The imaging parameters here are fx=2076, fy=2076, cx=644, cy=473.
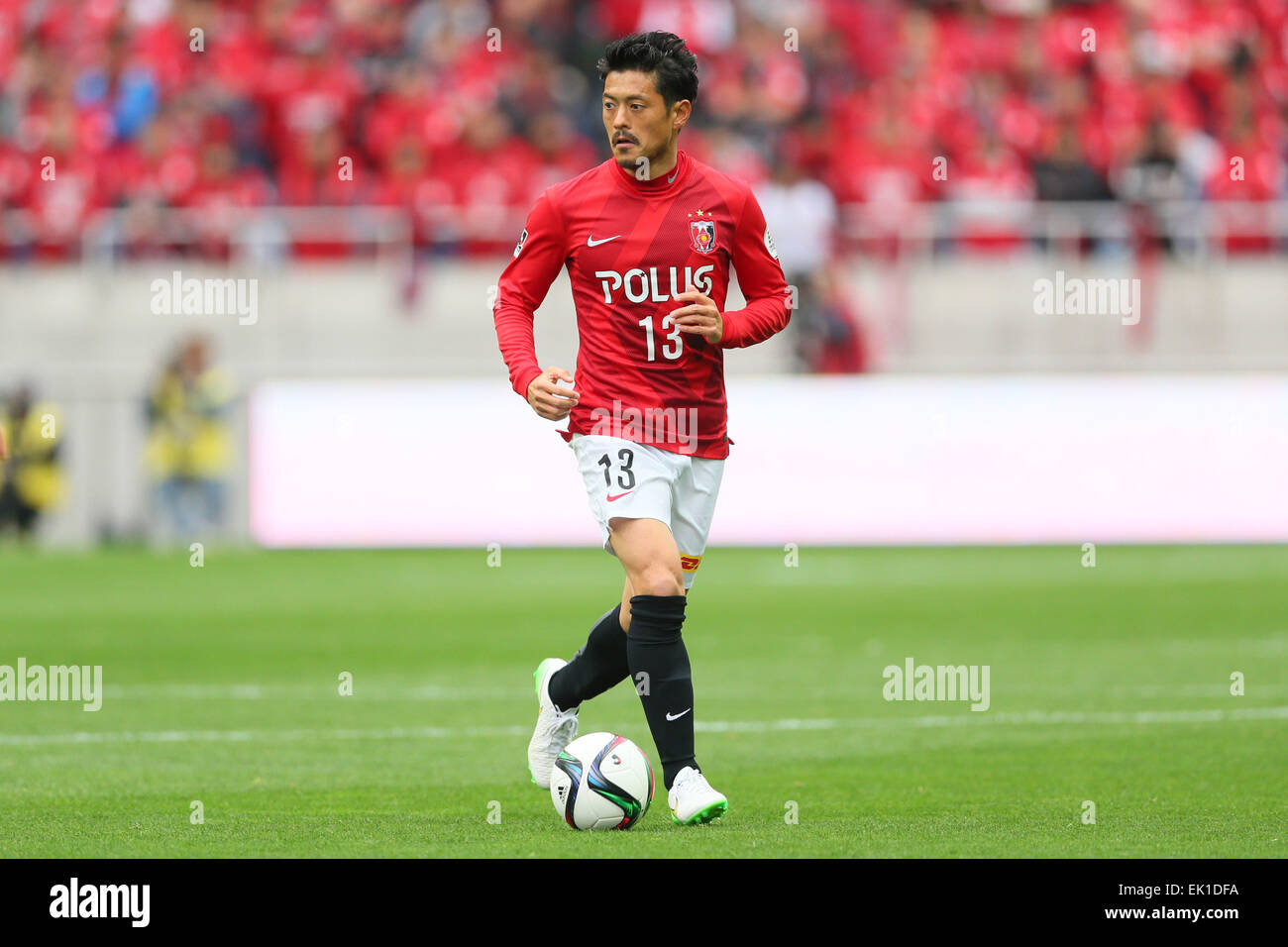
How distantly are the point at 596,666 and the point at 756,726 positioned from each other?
2441mm

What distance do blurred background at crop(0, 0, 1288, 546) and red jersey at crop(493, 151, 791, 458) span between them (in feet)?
36.7

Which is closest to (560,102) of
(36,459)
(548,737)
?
(36,459)

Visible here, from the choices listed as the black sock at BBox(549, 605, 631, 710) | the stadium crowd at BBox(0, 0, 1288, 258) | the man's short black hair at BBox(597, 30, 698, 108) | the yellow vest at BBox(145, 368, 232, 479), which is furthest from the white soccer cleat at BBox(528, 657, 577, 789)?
the stadium crowd at BBox(0, 0, 1288, 258)

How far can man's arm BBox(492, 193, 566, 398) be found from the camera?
693cm

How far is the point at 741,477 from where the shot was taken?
59.7ft

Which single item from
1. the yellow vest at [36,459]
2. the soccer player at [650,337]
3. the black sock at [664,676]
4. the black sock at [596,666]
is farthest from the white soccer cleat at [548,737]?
the yellow vest at [36,459]

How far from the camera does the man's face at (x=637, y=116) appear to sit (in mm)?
6699

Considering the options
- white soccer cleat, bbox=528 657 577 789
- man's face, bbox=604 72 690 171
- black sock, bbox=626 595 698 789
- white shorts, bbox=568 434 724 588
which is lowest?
white soccer cleat, bbox=528 657 577 789

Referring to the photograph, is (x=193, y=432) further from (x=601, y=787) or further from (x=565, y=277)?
(x=601, y=787)

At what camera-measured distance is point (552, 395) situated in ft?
21.6

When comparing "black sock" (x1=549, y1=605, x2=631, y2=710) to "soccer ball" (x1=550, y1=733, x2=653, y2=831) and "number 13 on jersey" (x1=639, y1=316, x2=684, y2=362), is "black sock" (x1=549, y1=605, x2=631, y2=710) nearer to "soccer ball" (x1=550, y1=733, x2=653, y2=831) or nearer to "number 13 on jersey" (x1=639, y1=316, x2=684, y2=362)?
"soccer ball" (x1=550, y1=733, x2=653, y2=831)
